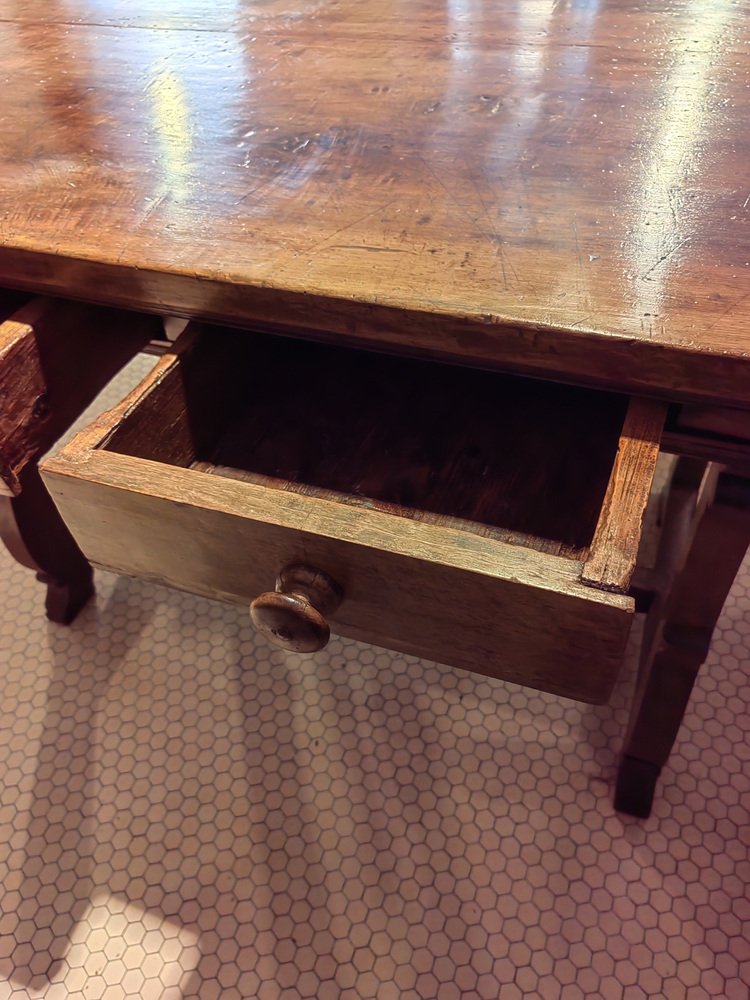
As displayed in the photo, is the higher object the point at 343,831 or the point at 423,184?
the point at 423,184

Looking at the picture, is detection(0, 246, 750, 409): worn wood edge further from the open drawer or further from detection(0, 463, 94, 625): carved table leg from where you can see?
detection(0, 463, 94, 625): carved table leg

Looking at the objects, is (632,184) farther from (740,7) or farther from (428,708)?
(428,708)

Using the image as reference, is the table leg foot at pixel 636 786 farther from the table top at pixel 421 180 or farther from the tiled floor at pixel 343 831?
the table top at pixel 421 180

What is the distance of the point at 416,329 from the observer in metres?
0.46

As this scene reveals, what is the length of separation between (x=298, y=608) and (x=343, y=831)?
0.45 metres

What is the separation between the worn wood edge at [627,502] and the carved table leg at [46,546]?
556 millimetres

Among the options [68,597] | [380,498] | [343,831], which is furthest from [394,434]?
[68,597]

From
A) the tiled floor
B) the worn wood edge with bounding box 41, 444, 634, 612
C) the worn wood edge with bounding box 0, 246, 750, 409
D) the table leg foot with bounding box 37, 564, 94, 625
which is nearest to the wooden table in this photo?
the worn wood edge with bounding box 0, 246, 750, 409

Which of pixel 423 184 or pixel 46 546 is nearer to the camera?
pixel 423 184

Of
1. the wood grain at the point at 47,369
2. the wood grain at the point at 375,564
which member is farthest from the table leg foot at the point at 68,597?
the wood grain at the point at 375,564

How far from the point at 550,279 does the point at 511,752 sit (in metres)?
0.55

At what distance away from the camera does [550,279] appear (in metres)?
0.46

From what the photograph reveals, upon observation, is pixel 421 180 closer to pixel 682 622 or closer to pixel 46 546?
pixel 682 622

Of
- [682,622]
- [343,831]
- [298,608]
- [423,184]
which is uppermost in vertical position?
[423,184]
